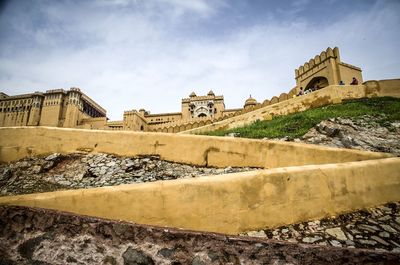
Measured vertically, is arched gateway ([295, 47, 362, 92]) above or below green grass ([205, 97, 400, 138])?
above

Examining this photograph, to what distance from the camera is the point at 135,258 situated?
221 centimetres

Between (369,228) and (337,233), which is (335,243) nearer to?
(337,233)

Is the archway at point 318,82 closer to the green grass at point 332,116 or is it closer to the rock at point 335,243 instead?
the green grass at point 332,116

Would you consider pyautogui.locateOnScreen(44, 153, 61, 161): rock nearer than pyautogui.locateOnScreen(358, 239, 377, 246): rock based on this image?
No

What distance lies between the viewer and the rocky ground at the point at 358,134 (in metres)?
9.62

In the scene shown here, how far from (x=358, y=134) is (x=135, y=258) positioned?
10826 mm

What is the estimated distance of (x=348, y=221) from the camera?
139 inches

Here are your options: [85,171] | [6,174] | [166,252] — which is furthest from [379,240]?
[6,174]

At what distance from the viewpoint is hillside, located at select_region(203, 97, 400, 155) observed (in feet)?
32.7

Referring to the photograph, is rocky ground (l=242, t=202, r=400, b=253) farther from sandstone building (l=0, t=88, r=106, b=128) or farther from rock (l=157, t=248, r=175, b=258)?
sandstone building (l=0, t=88, r=106, b=128)

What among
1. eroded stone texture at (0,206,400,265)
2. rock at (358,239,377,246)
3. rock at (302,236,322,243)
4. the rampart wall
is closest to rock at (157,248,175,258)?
eroded stone texture at (0,206,400,265)

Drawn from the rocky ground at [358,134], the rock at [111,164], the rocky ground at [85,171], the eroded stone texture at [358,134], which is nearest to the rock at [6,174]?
the rocky ground at [85,171]

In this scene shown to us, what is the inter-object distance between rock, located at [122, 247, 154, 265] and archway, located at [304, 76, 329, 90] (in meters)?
24.2

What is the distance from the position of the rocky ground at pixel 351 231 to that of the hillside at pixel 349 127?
656 cm
